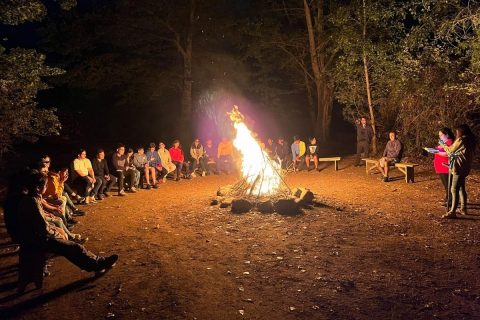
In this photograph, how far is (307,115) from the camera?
3234cm

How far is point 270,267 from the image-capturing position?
6.31 m

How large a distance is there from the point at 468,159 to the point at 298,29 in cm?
1628

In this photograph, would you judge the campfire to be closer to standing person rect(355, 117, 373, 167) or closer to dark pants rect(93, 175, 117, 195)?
dark pants rect(93, 175, 117, 195)

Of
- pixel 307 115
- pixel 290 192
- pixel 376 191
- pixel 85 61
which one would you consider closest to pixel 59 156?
pixel 85 61

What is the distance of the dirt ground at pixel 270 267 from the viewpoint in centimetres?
505

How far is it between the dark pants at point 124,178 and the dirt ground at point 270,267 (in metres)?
2.09

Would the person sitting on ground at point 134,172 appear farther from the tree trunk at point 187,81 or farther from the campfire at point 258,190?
the tree trunk at point 187,81

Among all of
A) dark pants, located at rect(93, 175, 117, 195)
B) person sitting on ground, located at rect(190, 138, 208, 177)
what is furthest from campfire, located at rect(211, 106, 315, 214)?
person sitting on ground, located at rect(190, 138, 208, 177)

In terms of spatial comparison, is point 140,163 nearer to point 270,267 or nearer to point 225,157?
point 225,157

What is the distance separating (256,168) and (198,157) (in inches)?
197

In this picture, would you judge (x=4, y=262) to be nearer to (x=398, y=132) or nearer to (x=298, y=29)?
(x=398, y=132)

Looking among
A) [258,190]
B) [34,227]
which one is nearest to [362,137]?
[258,190]

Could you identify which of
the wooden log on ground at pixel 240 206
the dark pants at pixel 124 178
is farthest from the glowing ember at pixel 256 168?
the dark pants at pixel 124 178

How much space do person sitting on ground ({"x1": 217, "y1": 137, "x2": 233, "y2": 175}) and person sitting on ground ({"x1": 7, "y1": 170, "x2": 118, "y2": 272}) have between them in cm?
1069
